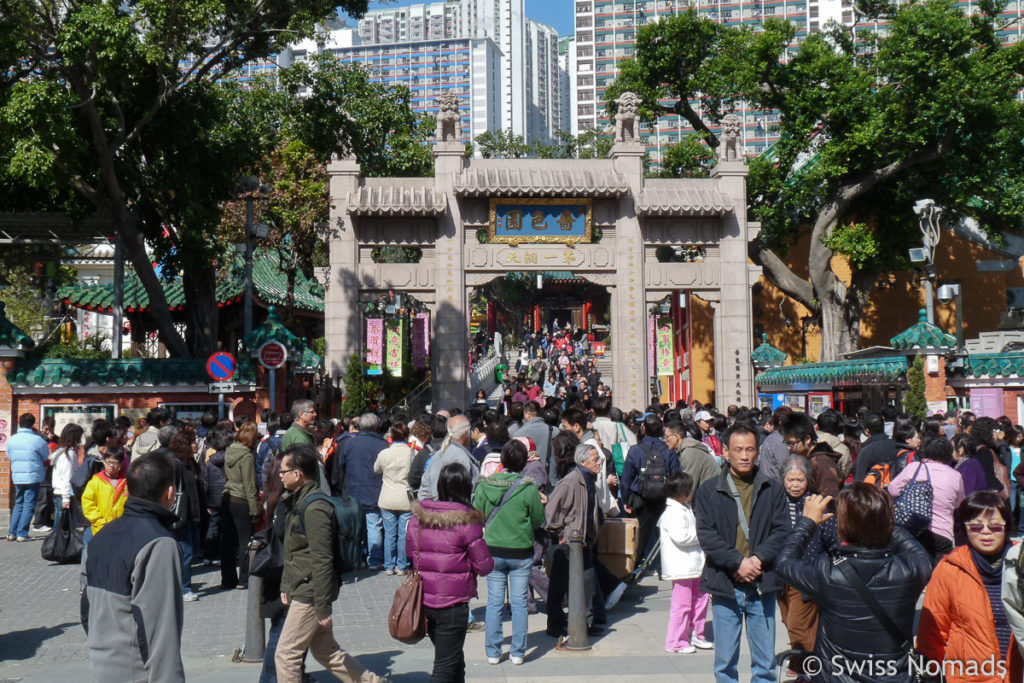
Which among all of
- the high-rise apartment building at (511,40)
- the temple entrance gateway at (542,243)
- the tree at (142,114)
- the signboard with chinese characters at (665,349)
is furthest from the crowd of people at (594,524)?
the high-rise apartment building at (511,40)

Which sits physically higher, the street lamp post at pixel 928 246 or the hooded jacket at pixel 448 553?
the street lamp post at pixel 928 246

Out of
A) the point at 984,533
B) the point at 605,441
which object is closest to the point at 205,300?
the point at 605,441

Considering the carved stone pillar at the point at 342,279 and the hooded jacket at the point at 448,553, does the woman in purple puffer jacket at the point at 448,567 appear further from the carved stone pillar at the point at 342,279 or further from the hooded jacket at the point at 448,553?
the carved stone pillar at the point at 342,279

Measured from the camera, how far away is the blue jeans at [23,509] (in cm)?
1331

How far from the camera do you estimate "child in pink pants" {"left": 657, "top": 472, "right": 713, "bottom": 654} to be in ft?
24.5

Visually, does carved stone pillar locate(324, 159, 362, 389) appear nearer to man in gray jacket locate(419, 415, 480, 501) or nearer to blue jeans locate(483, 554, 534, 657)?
man in gray jacket locate(419, 415, 480, 501)

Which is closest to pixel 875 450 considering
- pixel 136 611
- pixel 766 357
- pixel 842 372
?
pixel 136 611

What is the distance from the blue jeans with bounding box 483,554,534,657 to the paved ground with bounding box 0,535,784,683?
0.51 feet

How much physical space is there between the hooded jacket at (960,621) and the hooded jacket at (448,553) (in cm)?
267

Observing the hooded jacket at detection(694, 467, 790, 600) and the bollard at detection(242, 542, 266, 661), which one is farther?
the bollard at detection(242, 542, 266, 661)

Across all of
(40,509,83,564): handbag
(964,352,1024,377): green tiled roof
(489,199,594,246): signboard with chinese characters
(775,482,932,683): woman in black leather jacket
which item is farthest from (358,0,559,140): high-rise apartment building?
(775,482,932,683): woman in black leather jacket

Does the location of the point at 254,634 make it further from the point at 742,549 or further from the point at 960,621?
the point at 960,621

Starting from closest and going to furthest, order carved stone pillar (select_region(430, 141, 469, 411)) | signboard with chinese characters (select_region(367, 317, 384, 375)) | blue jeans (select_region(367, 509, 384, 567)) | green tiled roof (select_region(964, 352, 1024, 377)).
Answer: blue jeans (select_region(367, 509, 384, 567))
green tiled roof (select_region(964, 352, 1024, 377))
signboard with chinese characters (select_region(367, 317, 384, 375))
carved stone pillar (select_region(430, 141, 469, 411))

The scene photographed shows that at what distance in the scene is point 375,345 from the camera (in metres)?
22.2
